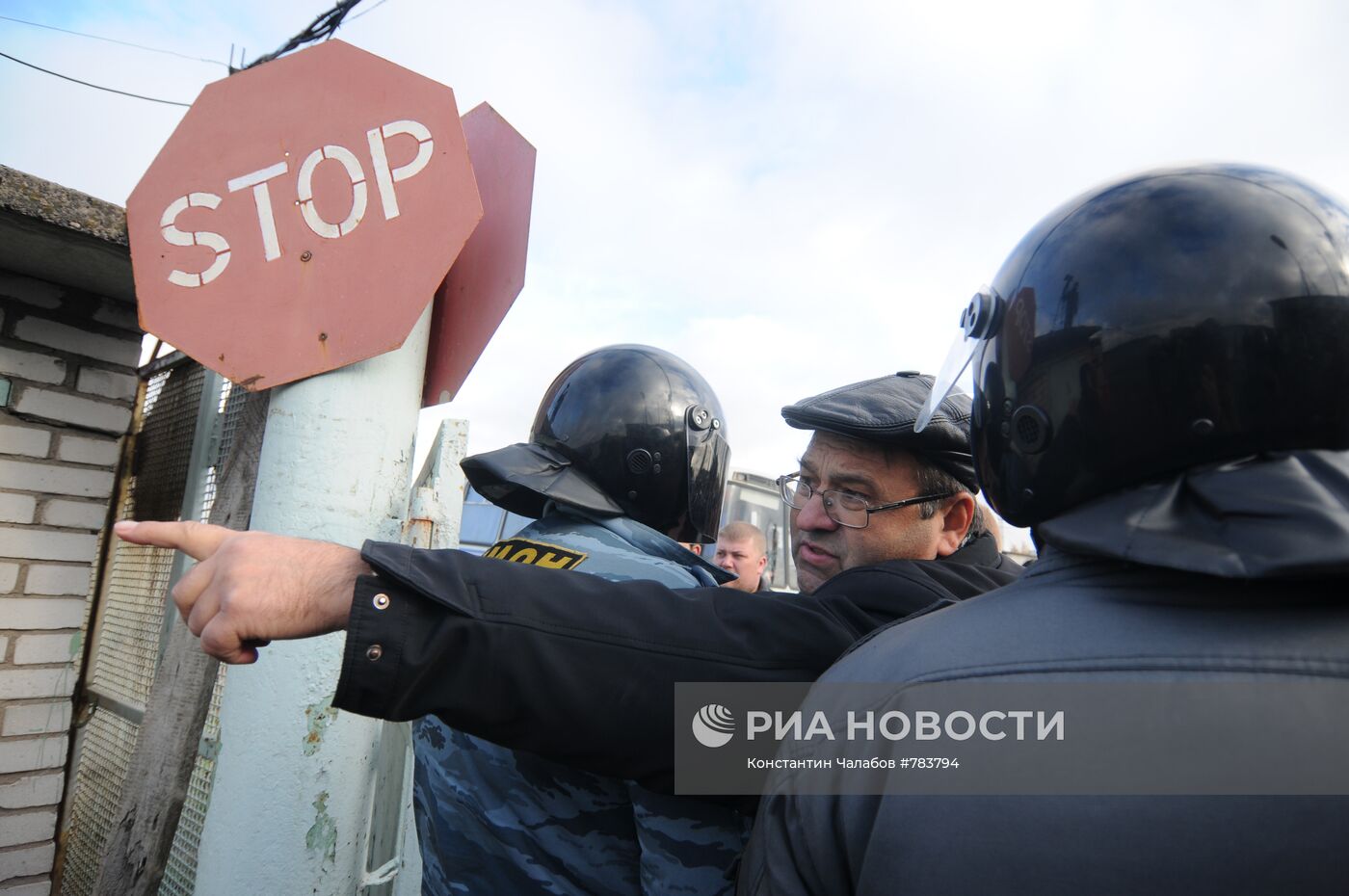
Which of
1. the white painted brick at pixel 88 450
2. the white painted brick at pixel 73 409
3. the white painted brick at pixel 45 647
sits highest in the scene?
the white painted brick at pixel 73 409

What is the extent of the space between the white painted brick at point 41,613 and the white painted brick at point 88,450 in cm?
46

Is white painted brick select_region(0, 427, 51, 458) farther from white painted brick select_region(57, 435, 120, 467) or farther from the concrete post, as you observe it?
the concrete post

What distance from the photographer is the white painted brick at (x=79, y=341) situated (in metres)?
3.08

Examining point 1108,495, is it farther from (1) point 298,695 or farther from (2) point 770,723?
(1) point 298,695

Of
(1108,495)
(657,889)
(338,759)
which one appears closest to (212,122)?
(338,759)

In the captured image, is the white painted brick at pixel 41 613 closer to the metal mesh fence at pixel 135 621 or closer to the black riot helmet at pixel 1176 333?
the metal mesh fence at pixel 135 621

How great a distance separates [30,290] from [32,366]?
0.31m

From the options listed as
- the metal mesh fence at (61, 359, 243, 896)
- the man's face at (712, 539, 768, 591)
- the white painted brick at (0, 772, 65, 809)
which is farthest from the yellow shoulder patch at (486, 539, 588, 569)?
the man's face at (712, 539, 768, 591)

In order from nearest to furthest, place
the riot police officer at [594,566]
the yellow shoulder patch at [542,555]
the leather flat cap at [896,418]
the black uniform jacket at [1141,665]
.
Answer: the black uniform jacket at [1141,665] < the riot police officer at [594,566] < the yellow shoulder patch at [542,555] < the leather flat cap at [896,418]

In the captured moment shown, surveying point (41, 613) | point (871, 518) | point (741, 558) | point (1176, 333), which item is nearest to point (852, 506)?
point (871, 518)

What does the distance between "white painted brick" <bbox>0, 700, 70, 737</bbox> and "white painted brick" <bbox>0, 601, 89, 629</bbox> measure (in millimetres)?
316

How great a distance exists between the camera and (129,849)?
2.13 metres

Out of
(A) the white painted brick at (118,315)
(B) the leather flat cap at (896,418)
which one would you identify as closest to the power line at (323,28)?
(A) the white painted brick at (118,315)

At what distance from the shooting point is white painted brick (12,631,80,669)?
304 cm
